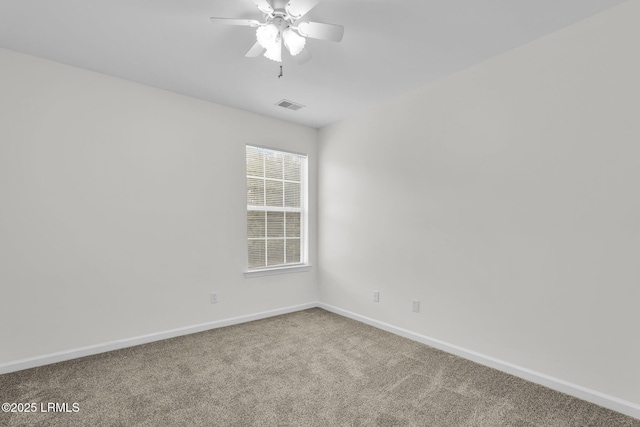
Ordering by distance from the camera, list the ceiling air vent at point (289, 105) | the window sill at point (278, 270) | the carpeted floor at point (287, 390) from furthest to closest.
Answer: the window sill at point (278, 270) → the ceiling air vent at point (289, 105) → the carpeted floor at point (287, 390)

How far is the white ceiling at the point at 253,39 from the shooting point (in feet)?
6.07

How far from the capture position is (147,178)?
9.65 ft

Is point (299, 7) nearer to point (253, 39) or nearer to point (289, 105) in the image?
point (253, 39)

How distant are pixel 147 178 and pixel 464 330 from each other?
3.28m

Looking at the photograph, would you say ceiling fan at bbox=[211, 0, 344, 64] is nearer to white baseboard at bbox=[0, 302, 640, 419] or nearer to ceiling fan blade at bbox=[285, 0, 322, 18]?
ceiling fan blade at bbox=[285, 0, 322, 18]

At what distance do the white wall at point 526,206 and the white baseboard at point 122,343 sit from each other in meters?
1.45

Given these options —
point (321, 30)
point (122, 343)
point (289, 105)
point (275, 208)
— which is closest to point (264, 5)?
point (321, 30)

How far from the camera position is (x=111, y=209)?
275 cm

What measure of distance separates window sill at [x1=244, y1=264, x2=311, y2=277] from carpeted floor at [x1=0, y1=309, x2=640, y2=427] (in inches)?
35.3

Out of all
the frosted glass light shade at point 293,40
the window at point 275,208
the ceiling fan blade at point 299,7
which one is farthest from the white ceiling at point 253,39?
the window at point 275,208

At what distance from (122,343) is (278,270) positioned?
1.74 meters

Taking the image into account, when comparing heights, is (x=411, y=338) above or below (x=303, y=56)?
below

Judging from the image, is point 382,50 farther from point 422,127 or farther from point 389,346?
point 389,346

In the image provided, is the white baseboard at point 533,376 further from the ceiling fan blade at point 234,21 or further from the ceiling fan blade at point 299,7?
the ceiling fan blade at point 234,21
